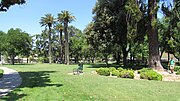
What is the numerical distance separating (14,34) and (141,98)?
6670cm

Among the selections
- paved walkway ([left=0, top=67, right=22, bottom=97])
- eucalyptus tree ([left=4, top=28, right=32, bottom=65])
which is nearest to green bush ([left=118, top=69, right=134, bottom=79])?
paved walkway ([left=0, top=67, right=22, bottom=97])

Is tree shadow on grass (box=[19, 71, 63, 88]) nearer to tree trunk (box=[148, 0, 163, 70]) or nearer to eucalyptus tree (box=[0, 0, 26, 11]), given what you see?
eucalyptus tree (box=[0, 0, 26, 11])

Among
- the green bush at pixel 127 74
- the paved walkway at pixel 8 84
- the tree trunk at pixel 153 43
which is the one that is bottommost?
the paved walkway at pixel 8 84

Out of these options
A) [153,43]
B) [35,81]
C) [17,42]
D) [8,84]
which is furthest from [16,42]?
[8,84]

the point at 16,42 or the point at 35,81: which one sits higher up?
the point at 16,42

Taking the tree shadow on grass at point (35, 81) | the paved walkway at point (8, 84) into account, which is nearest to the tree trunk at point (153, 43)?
the tree shadow on grass at point (35, 81)

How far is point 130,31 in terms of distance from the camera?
2752cm

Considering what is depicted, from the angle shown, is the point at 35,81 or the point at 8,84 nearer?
the point at 8,84

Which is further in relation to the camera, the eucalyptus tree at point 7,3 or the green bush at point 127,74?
the green bush at point 127,74

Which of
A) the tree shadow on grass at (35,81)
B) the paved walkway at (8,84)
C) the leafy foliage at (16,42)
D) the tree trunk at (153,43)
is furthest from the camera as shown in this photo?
the leafy foliage at (16,42)

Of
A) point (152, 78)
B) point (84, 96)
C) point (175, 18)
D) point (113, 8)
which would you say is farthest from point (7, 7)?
point (113, 8)

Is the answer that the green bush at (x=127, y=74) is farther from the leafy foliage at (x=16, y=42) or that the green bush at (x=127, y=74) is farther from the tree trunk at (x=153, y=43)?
the leafy foliage at (x=16, y=42)

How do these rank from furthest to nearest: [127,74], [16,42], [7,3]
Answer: [16,42] < [127,74] < [7,3]

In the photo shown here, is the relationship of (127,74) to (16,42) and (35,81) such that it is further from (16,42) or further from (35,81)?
(16,42)
